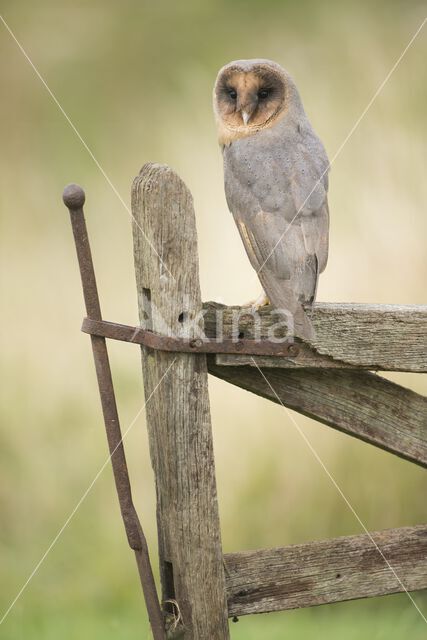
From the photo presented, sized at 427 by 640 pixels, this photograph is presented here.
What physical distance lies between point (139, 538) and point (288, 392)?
1.45 feet

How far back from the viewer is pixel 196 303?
182 centimetres

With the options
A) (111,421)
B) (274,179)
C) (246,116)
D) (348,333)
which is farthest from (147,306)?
(246,116)

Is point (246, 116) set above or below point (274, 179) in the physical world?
above

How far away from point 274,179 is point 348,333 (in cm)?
48

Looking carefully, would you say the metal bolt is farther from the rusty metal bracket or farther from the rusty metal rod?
the rusty metal rod

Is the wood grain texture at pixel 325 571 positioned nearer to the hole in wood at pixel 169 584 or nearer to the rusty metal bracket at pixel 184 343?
the hole in wood at pixel 169 584

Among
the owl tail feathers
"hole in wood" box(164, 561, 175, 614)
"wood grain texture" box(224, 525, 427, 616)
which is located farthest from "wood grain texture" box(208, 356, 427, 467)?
"hole in wood" box(164, 561, 175, 614)

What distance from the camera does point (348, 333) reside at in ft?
6.42

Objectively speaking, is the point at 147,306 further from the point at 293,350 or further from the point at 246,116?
the point at 246,116

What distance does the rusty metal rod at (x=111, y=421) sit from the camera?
1.83m

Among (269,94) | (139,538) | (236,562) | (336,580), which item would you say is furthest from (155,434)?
(269,94)

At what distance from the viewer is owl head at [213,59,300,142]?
91.2 inches

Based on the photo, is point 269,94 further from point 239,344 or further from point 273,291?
point 239,344

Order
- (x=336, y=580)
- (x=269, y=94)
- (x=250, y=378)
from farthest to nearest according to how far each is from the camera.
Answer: (x=269, y=94)
(x=336, y=580)
(x=250, y=378)
